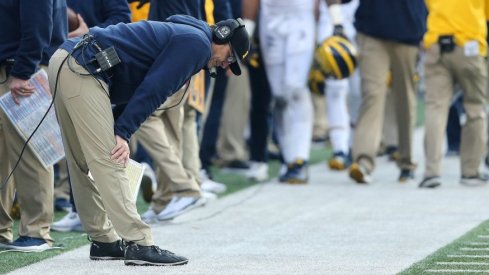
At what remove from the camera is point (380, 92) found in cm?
1180

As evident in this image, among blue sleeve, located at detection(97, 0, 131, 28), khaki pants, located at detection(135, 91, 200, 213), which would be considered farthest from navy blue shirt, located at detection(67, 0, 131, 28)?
khaki pants, located at detection(135, 91, 200, 213)

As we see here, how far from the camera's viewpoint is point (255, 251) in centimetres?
772

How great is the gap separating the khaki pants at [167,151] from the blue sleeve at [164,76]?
2.40 metres

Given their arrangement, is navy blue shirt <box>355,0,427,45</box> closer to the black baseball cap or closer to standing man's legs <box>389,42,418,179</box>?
standing man's legs <box>389,42,418,179</box>

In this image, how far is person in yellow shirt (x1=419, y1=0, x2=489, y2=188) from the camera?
11.1m

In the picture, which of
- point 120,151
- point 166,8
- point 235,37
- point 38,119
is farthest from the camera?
point 166,8

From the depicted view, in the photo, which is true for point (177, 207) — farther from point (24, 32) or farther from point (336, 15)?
point (336, 15)

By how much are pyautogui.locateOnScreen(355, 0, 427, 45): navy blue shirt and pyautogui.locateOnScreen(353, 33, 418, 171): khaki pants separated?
0.37 ft

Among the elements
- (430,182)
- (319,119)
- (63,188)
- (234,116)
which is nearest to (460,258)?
(63,188)

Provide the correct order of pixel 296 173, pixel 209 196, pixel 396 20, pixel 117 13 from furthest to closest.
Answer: pixel 296 173 < pixel 396 20 < pixel 209 196 < pixel 117 13

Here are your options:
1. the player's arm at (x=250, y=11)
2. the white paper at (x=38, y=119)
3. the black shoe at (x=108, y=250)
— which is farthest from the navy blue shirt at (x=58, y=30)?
the player's arm at (x=250, y=11)

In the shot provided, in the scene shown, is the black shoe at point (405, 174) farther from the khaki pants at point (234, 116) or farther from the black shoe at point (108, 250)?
the black shoe at point (108, 250)

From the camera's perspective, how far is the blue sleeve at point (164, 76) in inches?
264

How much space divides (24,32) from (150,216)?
87.0 inches
